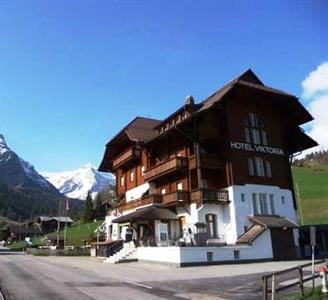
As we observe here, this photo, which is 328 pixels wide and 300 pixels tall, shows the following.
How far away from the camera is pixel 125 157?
5303 centimetres

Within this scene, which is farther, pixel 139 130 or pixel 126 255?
pixel 139 130

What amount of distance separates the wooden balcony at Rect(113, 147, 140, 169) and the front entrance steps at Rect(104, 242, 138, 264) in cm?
1177

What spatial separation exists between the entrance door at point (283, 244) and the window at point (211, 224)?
516 centimetres

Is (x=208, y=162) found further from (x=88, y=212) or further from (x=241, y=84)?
(x=88, y=212)

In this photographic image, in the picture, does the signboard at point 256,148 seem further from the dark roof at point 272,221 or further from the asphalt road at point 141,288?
the asphalt road at point 141,288

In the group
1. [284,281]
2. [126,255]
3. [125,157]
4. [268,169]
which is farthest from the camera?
[125,157]

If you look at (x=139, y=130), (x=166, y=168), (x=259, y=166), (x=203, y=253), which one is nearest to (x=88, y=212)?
(x=139, y=130)

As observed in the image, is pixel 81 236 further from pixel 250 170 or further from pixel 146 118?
pixel 250 170

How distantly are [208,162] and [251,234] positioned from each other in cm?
A: 747

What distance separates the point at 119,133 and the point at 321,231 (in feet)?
84.0

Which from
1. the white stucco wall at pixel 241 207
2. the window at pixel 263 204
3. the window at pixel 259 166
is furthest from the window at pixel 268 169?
the window at pixel 263 204

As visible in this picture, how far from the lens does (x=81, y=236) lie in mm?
93562

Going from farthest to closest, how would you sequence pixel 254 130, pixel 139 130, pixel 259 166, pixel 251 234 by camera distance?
pixel 139 130 → pixel 254 130 → pixel 259 166 → pixel 251 234

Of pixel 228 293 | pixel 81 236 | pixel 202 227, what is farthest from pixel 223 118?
pixel 81 236
